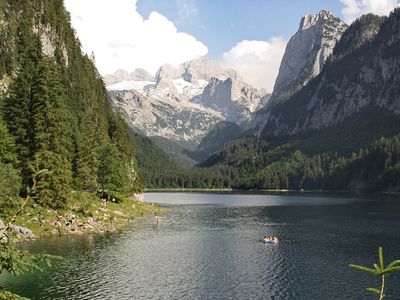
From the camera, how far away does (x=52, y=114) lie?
338 feet

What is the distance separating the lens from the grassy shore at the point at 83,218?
91.8 metres

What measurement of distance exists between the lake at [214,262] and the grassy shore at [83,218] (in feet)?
15.2

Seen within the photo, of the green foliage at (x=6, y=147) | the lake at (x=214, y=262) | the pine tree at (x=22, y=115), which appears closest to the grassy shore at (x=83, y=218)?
the lake at (x=214, y=262)

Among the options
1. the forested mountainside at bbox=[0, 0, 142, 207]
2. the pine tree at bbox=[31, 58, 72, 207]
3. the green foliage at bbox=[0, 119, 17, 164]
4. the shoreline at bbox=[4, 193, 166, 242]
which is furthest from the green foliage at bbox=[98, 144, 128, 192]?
the green foliage at bbox=[0, 119, 17, 164]

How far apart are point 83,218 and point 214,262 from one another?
138 feet

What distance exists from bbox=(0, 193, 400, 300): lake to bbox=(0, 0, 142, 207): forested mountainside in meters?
12.4

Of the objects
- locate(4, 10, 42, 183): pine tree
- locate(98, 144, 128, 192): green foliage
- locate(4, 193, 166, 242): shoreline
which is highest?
locate(4, 10, 42, 183): pine tree

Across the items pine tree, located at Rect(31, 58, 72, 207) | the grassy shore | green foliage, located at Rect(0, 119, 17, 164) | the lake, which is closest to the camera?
the lake

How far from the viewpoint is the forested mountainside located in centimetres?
10000

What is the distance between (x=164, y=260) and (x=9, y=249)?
61050 millimetres

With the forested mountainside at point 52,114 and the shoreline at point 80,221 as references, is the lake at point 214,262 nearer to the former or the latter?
the shoreline at point 80,221

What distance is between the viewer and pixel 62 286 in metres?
58.0

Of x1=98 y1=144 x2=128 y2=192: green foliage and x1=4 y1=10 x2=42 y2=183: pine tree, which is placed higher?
x1=4 y1=10 x2=42 y2=183: pine tree

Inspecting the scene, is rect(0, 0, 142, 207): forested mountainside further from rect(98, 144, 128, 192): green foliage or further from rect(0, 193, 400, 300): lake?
rect(0, 193, 400, 300): lake
